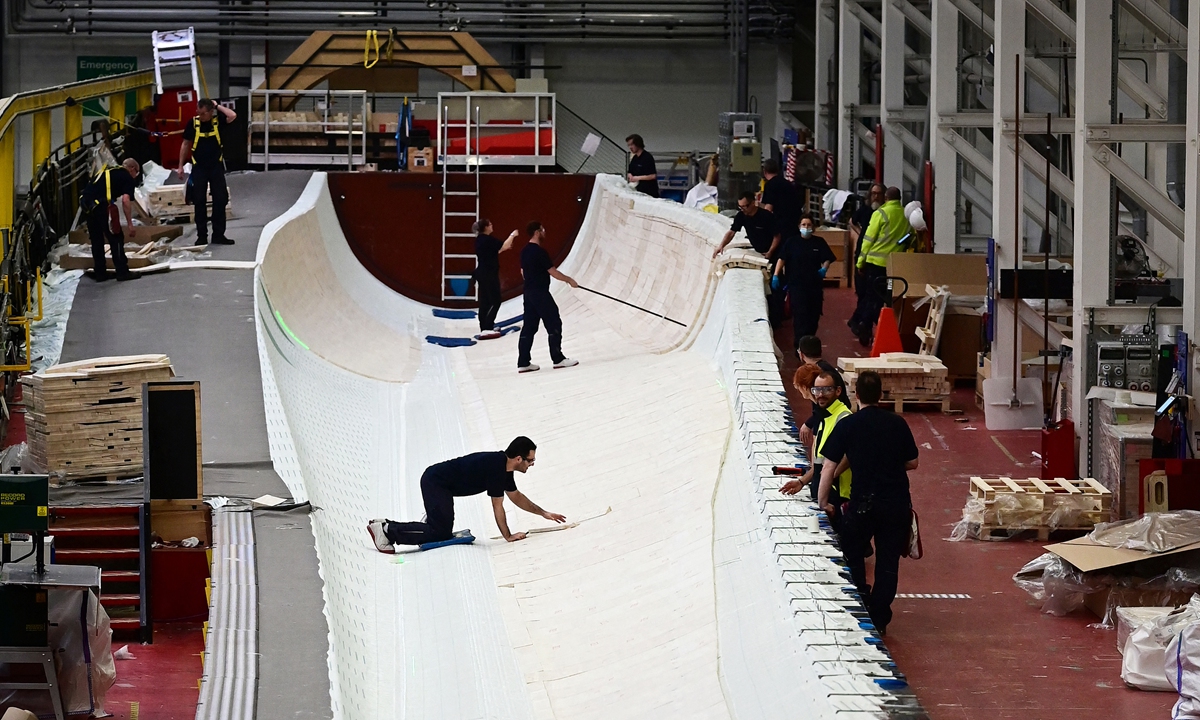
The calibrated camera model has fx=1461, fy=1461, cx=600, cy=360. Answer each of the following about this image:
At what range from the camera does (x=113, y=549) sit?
26.3 ft

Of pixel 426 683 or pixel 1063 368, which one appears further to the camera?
pixel 1063 368

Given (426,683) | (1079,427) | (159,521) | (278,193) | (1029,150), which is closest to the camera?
(426,683)

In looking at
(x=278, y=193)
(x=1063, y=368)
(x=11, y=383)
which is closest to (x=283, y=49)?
(x=278, y=193)

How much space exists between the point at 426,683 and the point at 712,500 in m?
2.16

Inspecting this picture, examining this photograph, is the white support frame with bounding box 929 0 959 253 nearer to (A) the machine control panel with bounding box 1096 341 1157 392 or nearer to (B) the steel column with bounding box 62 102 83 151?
A: (A) the machine control panel with bounding box 1096 341 1157 392

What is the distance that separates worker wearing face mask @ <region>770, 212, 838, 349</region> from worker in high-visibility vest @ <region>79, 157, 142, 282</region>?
6.13 metres

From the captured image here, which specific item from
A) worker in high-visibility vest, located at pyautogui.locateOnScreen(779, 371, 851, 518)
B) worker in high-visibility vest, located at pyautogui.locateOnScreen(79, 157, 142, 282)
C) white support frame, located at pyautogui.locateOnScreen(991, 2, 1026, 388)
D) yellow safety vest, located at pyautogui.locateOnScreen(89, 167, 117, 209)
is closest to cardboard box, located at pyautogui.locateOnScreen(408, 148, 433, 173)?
worker in high-visibility vest, located at pyautogui.locateOnScreen(79, 157, 142, 282)

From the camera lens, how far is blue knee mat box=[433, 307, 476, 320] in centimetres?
1859

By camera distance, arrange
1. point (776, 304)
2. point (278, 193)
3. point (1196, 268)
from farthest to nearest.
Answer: point (278, 193) → point (776, 304) → point (1196, 268)

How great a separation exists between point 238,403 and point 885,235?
7.96 metres

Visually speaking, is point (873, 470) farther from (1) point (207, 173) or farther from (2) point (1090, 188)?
(1) point (207, 173)

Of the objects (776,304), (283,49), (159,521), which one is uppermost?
(283,49)

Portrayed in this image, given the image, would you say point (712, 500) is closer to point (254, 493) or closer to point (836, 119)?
point (254, 493)

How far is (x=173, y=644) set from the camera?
736 centimetres
